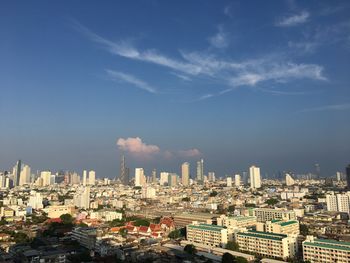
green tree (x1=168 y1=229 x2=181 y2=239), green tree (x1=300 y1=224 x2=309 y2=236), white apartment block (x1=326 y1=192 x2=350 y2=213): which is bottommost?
green tree (x1=168 y1=229 x2=181 y2=239)

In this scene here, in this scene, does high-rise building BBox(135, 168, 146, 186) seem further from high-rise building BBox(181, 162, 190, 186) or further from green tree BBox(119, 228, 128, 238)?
green tree BBox(119, 228, 128, 238)

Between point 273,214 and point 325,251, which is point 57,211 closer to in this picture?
point 273,214

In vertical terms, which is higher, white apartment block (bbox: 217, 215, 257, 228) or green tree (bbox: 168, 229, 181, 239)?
white apartment block (bbox: 217, 215, 257, 228)

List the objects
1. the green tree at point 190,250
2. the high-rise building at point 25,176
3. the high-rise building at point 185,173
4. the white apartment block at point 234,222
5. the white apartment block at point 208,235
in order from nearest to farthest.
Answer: the green tree at point 190,250 → the white apartment block at point 208,235 → the white apartment block at point 234,222 → the high-rise building at point 25,176 → the high-rise building at point 185,173

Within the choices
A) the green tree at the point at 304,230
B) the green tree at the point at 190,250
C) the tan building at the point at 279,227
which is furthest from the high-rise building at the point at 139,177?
the green tree at the point at 190,250

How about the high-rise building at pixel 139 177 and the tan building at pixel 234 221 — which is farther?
the high-rise building at pixel 139 177

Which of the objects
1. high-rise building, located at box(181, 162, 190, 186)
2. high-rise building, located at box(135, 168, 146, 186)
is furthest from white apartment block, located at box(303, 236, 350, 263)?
high-rise building, located at box(181, 162, 190, 186)

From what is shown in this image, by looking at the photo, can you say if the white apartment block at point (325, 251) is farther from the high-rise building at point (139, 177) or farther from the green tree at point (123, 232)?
the high-rise building at point (139, 177)

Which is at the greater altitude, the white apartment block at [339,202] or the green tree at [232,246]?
the white apartment block at [339,202]
